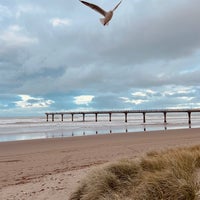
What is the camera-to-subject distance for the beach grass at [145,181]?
471 centimetres

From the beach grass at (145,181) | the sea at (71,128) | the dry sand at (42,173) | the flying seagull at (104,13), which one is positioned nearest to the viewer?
the flying seagull at (104,13)

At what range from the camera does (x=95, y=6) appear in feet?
10.2

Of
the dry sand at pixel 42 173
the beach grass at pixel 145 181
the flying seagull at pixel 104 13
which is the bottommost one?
the dry sand at pixel 42 173

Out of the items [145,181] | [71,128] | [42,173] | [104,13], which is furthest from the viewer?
[71,128]

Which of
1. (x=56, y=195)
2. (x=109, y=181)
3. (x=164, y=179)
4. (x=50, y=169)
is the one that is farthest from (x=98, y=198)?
(x=50, y=169)

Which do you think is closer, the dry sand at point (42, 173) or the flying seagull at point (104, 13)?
the flying seagull at point (104, 13)

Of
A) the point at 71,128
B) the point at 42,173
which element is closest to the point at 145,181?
the point at 42,173

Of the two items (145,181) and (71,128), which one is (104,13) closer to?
(145,181)

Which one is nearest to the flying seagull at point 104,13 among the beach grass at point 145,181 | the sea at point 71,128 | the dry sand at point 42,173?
the beach grass at point 145,181

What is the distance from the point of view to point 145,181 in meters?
A: 5.11

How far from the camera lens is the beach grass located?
4.71 m

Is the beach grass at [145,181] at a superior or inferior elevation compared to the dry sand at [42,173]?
superior

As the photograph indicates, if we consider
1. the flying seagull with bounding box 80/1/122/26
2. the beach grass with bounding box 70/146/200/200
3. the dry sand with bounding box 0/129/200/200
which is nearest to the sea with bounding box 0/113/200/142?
the dry sand with bounding box 0/129/200/200

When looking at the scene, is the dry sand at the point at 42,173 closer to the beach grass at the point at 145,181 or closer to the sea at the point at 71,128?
the beach grass at the point at 145,181
